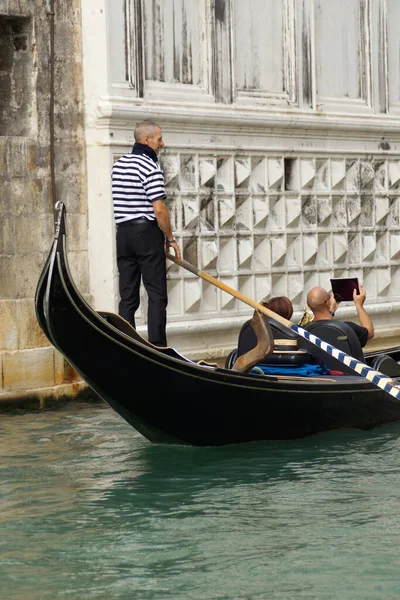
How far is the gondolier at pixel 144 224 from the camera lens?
8109 mm

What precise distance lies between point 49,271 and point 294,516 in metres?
1.59

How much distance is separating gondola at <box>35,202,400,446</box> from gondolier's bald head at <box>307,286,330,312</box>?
391 mm

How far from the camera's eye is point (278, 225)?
9.82m

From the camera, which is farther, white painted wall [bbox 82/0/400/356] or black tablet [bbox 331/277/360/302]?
white painted wall [bbox 82/0/400/356]

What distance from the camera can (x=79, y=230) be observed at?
341 inches

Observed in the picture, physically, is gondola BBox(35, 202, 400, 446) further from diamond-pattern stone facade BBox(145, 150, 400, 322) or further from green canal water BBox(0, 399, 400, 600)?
diamond-pattern stone facade BBox(145, 150, 400, 322)

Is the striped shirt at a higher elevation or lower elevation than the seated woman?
higher

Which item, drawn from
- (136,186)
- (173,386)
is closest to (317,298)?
(173,386)

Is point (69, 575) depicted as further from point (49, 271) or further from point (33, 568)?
point (49, 271)

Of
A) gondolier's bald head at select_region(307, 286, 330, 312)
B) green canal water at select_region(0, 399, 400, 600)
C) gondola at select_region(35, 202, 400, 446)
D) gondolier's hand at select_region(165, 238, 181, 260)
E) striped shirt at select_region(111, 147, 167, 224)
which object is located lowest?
green canal water at select_region(0, 399, 400, 600)

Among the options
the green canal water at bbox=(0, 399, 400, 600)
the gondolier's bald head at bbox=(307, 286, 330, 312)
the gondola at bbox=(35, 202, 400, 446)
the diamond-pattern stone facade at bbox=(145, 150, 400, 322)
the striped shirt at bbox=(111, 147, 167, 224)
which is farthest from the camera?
the diamond-pattern stone facade at bbox=(145, 150, 400, 322)

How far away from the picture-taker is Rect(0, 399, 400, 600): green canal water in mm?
4727

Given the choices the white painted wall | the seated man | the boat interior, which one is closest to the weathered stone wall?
the white painted wall

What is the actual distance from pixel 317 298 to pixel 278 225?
238 centimetres
